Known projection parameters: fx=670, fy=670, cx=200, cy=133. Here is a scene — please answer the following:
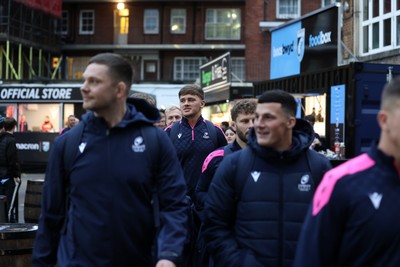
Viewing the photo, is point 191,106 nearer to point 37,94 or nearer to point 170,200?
point 170,200

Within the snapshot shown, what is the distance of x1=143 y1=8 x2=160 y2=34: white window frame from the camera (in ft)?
149

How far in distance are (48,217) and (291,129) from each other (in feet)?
5.09

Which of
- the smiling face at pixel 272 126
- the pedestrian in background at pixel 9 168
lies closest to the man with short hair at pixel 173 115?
the pedestrian in background at pixel 9 168

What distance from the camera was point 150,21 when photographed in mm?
45375

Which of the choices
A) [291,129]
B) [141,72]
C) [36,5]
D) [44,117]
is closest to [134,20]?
[141,72]

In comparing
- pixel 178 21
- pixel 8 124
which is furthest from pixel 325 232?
pixel 178 21

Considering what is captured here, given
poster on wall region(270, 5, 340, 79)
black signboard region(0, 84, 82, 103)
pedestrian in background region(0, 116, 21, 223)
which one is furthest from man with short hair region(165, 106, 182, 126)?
black signboard region(0, 84, 82, 103)

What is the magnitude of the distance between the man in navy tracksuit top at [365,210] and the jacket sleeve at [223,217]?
1059 millimetres

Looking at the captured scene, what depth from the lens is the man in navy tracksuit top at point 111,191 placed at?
12.3 feet

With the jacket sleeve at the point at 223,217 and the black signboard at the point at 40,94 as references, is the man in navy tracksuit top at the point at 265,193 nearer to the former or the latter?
the jacket sleeve at the point at 223,217

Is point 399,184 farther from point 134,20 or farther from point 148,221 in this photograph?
point 134,20

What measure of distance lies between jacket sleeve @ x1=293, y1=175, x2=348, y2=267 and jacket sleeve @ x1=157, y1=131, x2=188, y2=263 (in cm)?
111

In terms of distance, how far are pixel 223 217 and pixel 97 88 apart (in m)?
1.07

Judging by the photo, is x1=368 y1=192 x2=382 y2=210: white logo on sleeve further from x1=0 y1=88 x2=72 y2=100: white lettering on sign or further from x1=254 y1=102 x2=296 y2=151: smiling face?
x1=0 y1=88 x2=72 y2=100: white lettering on sign
